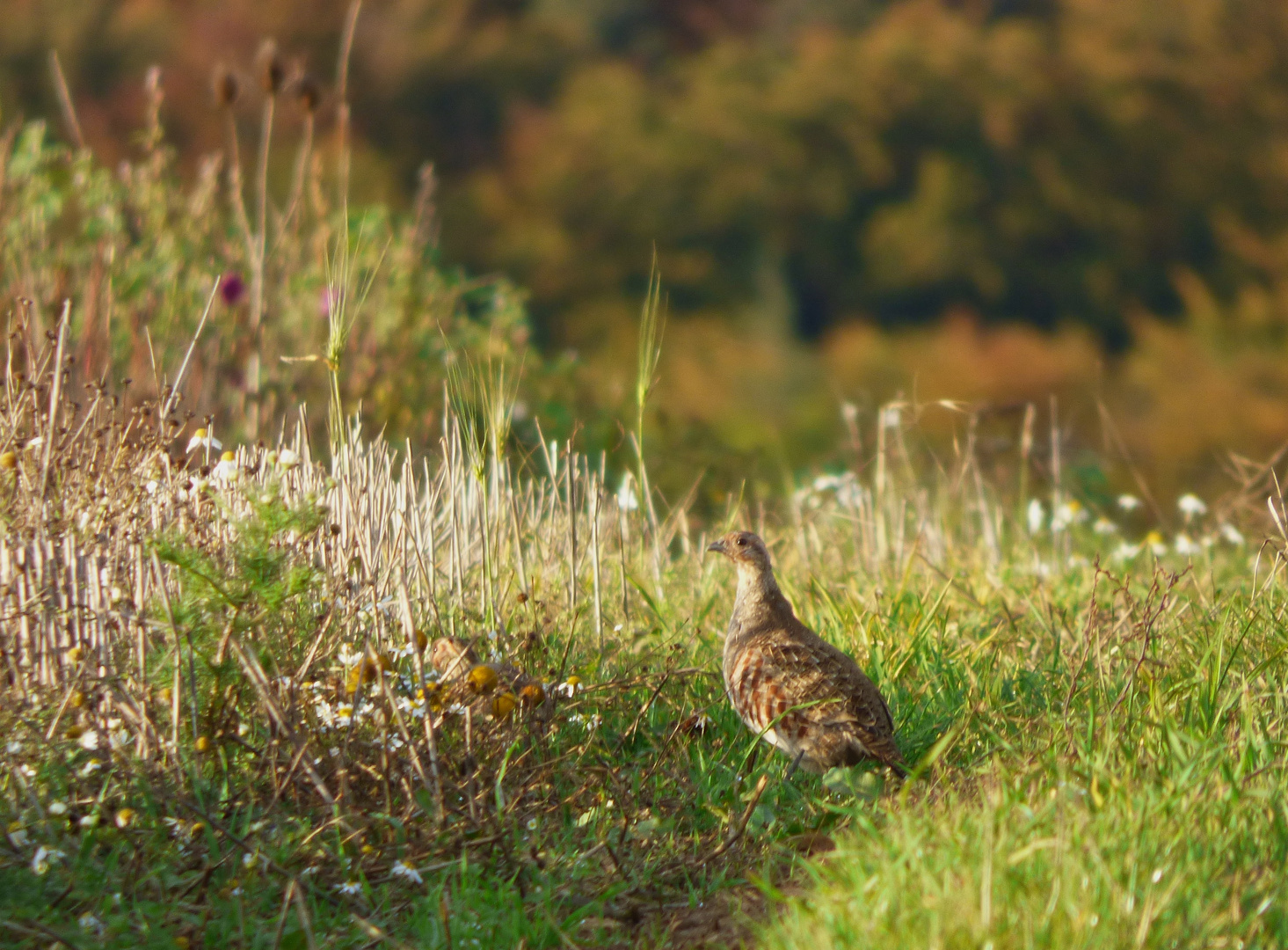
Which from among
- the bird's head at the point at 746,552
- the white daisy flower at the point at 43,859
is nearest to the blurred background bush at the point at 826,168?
the bird's head at the point at 746,552

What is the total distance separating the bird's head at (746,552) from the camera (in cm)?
419

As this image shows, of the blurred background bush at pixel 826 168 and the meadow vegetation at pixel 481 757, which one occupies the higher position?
the blurred background bush at pixel 826 168

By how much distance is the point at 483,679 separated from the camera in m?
3.39

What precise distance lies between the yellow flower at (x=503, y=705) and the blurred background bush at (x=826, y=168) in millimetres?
15349

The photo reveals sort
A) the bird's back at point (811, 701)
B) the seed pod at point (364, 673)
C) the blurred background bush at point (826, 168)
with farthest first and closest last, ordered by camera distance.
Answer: the blurred background bush at point (826, 168)
the bird's back at point (811, 701)
the seed pod at point (364, 673)

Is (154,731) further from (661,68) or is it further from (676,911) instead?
(661,68)

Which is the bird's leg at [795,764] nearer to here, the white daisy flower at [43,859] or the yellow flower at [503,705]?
the yellow flower at [503,705]

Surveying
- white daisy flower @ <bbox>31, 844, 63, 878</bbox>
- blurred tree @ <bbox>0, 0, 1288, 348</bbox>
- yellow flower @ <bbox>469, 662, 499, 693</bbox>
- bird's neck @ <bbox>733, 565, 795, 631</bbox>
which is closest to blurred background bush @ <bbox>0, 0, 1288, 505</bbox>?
blurred tree @ <bbox>0, 0, 1288, 348</bbox>

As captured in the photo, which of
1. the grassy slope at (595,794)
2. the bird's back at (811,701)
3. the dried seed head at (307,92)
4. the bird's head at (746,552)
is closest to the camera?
the grassy slope at (595,794)

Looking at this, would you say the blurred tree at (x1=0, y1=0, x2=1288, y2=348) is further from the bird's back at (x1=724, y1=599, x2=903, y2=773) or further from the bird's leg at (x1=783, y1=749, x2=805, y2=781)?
the bird's leg at (x1=783, y1=749, x2=805, y2=781)

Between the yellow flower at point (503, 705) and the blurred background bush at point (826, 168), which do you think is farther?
the blurred background bush at point (826, 168)

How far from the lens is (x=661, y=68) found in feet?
89.4

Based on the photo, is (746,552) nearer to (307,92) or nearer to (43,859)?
(43,859)

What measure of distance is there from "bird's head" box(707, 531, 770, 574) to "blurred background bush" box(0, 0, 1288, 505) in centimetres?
1449
